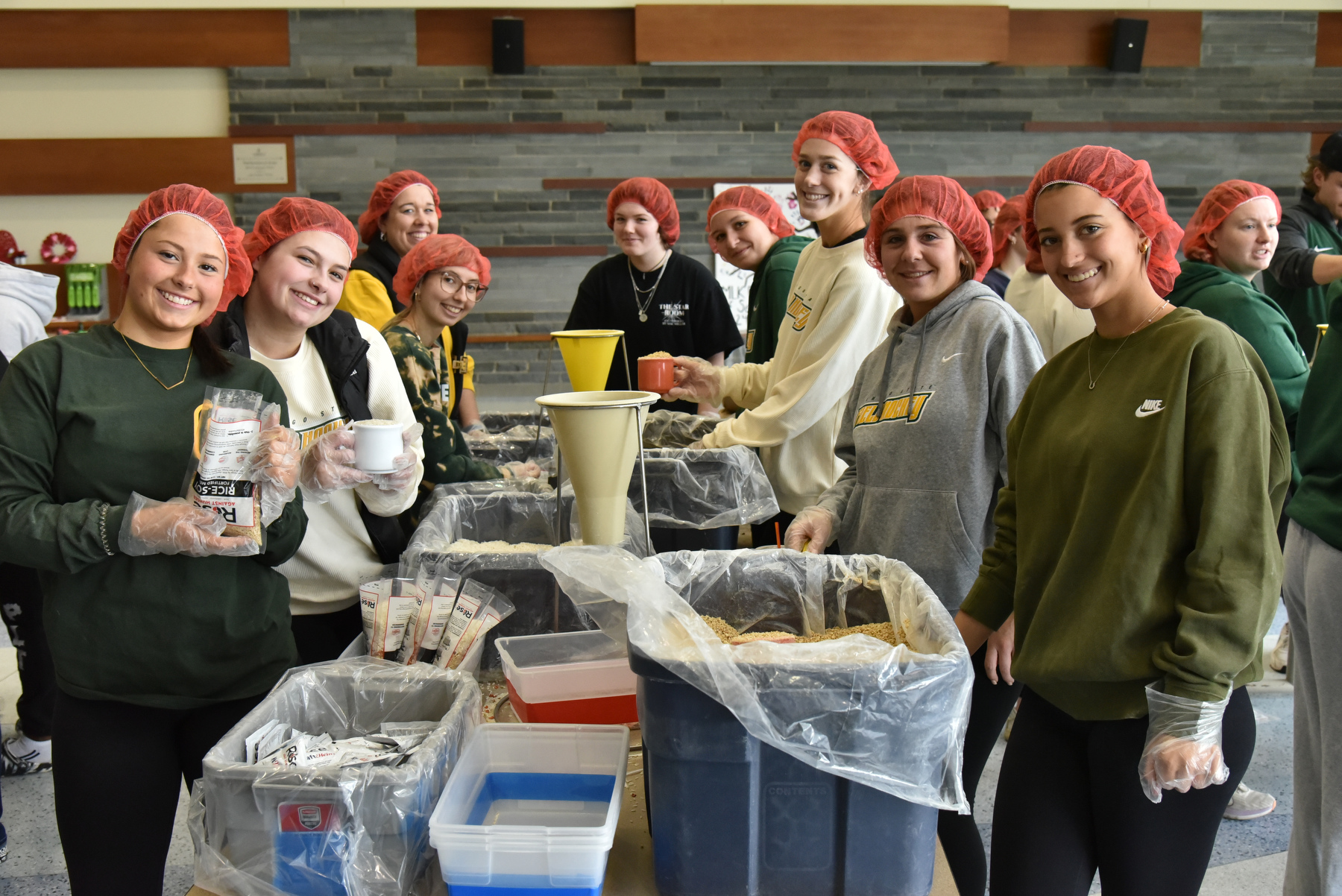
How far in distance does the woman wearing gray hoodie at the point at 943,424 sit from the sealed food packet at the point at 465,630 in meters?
0.57

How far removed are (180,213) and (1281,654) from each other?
359 cm

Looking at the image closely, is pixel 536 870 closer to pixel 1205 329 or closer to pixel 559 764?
pixel 559 764

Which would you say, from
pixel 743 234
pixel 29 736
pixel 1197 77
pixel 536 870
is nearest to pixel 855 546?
pixel 536 870

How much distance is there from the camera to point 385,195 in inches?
137

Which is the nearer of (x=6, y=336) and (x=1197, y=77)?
(x=6, y=336)

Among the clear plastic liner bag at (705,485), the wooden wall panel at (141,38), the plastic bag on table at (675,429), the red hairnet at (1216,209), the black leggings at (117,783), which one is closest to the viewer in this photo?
the black leggings at (117,783)

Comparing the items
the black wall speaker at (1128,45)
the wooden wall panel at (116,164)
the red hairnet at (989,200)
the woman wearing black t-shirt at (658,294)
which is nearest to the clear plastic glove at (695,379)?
the woman wearing black t-shirt at (658,294)

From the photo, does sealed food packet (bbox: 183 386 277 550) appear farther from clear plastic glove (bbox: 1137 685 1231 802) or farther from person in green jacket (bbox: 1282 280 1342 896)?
person in green jacket (bbox: 1282 280 1342 896)

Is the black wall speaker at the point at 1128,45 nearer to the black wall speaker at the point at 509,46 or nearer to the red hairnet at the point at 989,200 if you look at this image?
the red hairnet at the point at 989,200

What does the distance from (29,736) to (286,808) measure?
7.38 feet

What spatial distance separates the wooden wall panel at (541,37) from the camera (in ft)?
19.7

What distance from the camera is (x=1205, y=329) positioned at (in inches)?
47.3

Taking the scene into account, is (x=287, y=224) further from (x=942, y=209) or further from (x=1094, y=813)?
(x=1094, y=813)

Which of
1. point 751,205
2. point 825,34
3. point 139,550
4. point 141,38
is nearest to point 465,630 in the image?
point 139,550
